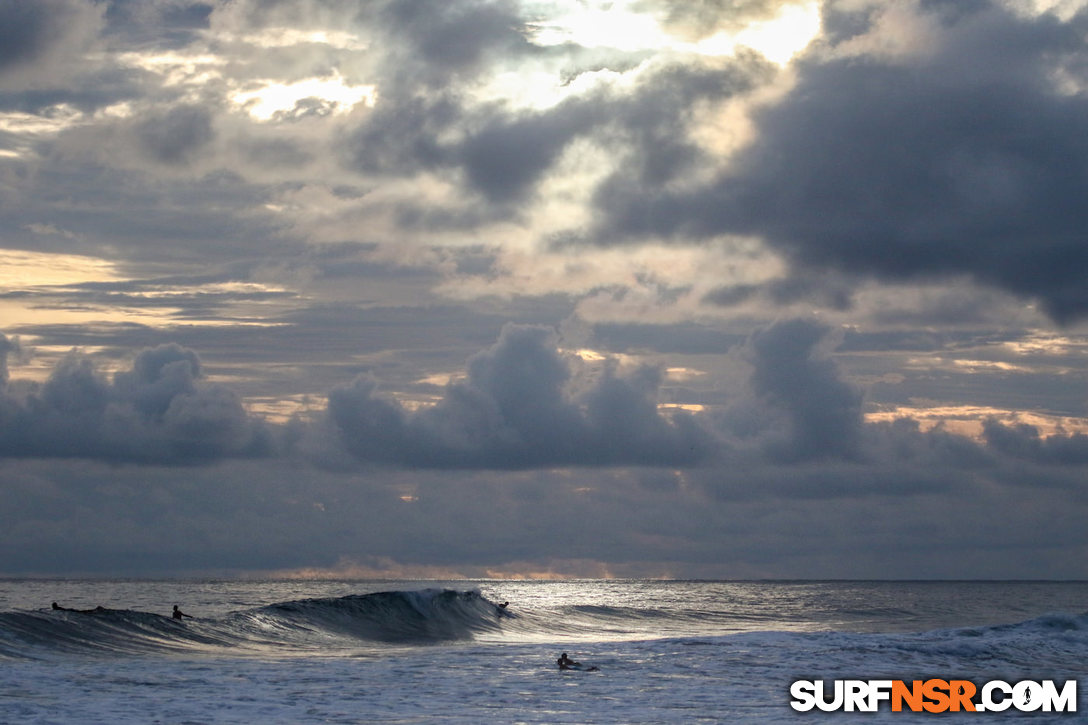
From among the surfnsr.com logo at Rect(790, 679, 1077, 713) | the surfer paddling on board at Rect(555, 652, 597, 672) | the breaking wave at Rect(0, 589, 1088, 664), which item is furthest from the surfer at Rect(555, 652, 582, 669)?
the breaking wave at Rect(0, 589, 1088, 664)

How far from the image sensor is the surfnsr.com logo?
92.0ft

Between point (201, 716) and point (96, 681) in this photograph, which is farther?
point (96, 681)

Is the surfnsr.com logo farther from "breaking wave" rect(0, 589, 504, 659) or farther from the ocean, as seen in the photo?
"breaking wave" rect(0, 589, 504, 659)

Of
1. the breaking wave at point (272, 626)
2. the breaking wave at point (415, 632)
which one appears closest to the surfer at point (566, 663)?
the breaking wave at point (415, 632)

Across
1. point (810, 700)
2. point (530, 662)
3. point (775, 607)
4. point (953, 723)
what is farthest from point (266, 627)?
point (775, 607)

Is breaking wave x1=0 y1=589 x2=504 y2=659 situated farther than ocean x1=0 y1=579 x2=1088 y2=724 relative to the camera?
Yes

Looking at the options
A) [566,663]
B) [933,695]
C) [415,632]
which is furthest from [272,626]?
[933,695]

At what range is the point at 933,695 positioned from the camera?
103 feet

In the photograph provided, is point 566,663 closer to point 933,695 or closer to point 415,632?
point 933,695

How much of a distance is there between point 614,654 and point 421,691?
12103mm

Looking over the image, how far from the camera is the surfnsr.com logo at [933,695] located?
28031mm

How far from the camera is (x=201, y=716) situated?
23.9 metres

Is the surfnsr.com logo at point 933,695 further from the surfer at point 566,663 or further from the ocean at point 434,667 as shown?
the surfer at point 566,663

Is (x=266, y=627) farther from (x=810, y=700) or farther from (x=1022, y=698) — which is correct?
(x=1022, y=698)
